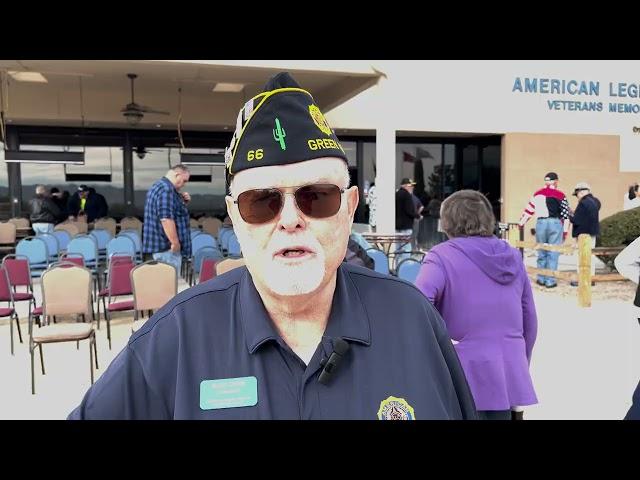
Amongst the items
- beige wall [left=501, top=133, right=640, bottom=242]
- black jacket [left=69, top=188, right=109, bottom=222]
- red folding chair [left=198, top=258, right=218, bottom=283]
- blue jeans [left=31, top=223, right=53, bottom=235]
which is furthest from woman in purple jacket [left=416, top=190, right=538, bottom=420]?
beige wall [left=501, top=133, right=640, bottom=242]

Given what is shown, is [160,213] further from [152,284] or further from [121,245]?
[121,245]

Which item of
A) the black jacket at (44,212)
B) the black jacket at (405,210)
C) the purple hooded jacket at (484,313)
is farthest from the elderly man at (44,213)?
the purple hooded jacket at (484,313)

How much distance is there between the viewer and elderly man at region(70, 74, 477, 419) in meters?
1.03

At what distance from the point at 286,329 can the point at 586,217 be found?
827cm

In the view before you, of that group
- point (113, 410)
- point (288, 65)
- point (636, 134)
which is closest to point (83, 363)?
point (113, 410)

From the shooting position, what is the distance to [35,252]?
750 centimetres

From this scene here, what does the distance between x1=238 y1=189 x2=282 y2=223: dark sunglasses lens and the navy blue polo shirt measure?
162 millimetres

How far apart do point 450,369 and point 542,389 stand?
355 centimetres

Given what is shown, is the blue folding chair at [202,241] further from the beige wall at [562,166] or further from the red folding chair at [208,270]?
the beige wall at [562,166]

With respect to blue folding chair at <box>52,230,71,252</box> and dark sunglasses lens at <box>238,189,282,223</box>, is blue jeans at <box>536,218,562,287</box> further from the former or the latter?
dark sunglasses lens at <box>238,189,282,223</box>

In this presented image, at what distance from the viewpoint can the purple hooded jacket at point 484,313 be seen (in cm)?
231

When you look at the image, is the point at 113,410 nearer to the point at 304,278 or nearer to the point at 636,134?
the point at 304,278

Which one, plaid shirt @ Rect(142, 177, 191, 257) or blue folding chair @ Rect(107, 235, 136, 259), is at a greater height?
plaid shirt @ Rect(142, 177, 191, 257)

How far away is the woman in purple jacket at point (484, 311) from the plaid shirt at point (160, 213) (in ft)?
12.7
